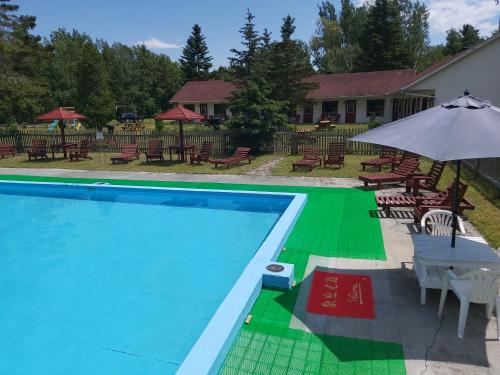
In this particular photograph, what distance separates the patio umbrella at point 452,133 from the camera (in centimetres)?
400

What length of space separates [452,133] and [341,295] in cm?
268

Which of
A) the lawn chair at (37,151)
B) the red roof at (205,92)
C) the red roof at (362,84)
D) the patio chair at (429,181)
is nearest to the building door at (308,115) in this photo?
the red roof at (362,84)

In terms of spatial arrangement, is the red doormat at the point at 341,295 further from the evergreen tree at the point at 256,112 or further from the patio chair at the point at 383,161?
the evergreen tree at the point at 256,112

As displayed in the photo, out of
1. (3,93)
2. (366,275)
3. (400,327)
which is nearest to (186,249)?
(366,275)

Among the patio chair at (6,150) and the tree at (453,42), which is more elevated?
the tree at (453,42)

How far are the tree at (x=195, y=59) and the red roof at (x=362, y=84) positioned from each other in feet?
95.8

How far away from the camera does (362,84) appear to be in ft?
124

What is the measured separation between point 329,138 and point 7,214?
1430cm

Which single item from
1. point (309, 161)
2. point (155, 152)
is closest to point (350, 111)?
point (309, 161)

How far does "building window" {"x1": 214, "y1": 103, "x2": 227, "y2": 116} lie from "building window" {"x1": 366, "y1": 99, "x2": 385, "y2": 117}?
51.5ft

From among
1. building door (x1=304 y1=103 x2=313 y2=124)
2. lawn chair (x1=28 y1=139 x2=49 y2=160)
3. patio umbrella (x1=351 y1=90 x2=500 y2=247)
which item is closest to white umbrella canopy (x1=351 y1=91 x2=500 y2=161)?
patio umbrella (x1=351 y1=90 x2=500 y2=247)

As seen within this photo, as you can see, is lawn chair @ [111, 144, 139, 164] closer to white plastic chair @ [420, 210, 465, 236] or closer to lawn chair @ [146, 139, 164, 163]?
lawn chair @ [146, 139, 164, 163]

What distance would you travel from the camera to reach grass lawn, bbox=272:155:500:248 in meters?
8.29

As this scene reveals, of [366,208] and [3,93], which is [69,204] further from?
[3,93]
